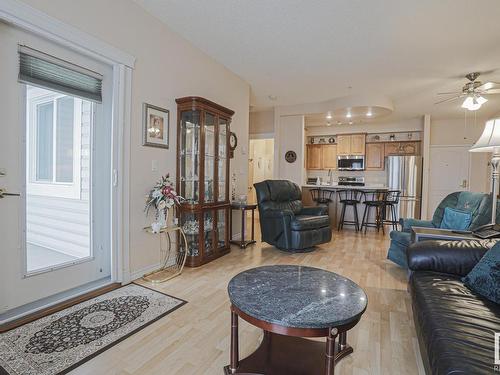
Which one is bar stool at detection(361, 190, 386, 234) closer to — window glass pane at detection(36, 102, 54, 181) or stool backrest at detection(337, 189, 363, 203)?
stool backrest at detection(337, 189, 363, 203)

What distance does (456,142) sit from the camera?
683cm

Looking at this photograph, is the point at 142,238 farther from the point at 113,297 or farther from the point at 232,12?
the point at 232,12

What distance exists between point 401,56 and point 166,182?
3.44 m

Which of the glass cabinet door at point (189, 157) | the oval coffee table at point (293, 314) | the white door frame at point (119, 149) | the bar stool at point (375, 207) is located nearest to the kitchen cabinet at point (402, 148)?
the bar stool at point (375, 207)

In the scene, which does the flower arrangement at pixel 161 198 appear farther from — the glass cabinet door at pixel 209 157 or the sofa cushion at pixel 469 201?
the sofa cushion at pixel 469 201

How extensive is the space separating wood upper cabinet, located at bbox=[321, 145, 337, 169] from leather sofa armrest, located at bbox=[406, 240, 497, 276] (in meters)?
5.68

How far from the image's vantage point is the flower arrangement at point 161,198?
9.21ft

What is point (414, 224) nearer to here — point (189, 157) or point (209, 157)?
point (209, 157)

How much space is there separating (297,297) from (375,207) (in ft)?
16.7

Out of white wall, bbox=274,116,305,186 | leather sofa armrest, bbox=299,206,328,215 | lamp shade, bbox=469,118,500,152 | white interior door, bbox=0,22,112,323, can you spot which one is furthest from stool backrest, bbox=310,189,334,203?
white interior door, bbox=0,22,112,323

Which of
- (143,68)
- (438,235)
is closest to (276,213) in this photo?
(438,235)

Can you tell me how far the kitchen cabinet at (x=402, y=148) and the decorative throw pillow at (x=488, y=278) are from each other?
19.6ft

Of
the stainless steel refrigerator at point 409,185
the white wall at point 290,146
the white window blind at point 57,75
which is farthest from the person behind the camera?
the stainless steel refrigerator at point 409,185

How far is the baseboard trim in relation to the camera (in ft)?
6.11
